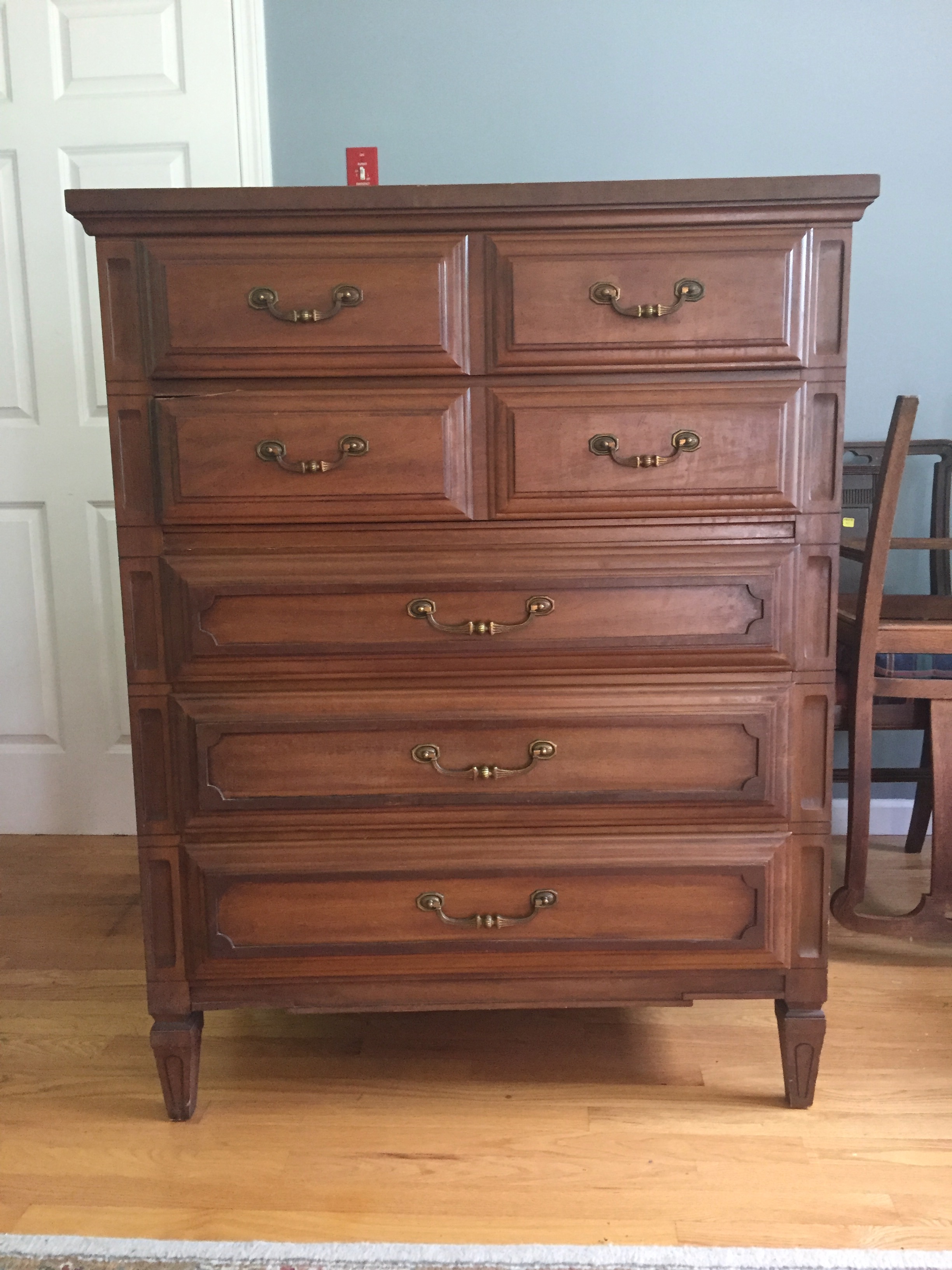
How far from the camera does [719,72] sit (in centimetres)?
210

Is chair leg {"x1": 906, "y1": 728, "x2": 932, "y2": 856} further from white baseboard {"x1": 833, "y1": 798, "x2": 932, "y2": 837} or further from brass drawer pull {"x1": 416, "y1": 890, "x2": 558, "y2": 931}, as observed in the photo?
brass drawer pull {"x1": 416, "y1": 890, "x2": 558, "y2": 931}

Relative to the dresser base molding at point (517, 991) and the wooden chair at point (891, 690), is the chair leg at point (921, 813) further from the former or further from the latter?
the dresser base molding at point (517, 991)

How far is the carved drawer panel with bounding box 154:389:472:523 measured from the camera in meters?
1.25

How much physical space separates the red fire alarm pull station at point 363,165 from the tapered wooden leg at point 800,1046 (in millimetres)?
1403

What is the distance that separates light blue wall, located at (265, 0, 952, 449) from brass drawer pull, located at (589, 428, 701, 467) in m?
1.15

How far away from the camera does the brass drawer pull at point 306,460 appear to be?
1.26 metres

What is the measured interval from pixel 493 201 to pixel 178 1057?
1243mm

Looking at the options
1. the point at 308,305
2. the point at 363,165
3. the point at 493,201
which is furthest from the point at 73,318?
the point at 493,201

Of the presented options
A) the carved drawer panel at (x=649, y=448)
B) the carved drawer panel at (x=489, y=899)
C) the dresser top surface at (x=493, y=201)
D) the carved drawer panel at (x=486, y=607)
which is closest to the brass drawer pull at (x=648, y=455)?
the carved drawer panel at (x=649, y=448)

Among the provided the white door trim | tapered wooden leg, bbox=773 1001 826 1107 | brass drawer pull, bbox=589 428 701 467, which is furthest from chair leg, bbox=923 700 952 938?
the white door trim

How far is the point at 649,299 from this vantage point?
123cm

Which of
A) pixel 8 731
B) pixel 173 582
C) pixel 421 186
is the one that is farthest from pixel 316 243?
pixel 8 731

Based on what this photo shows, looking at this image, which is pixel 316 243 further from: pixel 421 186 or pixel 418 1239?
pixel 418 1239

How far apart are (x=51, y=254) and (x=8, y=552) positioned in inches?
27.7
